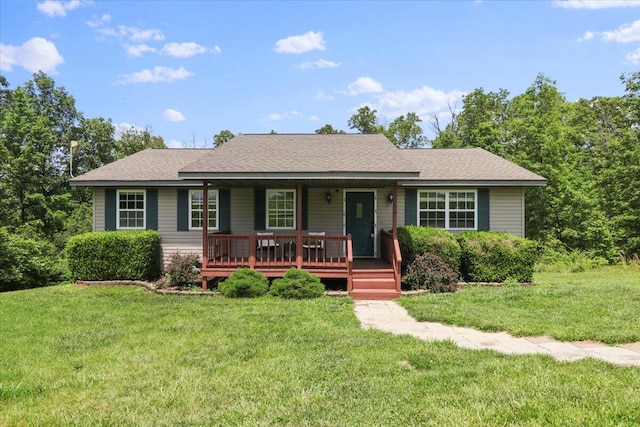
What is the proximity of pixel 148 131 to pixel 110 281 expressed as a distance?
20798 millimetres

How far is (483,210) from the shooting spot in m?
12.1

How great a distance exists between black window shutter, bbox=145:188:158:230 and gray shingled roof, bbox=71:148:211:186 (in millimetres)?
515

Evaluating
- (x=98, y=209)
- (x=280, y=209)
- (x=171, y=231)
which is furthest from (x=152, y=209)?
(x=280, y=209)

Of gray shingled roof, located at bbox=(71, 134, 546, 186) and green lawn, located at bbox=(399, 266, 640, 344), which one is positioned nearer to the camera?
green lawn, located at bbox=(399, 266, 640, 344)

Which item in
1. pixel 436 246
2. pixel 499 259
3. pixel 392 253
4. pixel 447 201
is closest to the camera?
pixel 392 253

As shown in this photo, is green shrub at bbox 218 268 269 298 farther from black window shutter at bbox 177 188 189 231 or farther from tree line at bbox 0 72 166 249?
tree line at bbox 0 72 166 249

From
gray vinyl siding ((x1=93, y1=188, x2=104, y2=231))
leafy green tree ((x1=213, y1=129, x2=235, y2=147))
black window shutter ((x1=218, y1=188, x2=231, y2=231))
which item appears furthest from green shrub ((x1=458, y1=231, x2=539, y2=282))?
leafy green tree ((x1=213, y1=129, x2=235, y2=147))

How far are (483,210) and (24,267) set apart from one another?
15.3 metres

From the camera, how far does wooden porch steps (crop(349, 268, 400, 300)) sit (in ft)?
30.5

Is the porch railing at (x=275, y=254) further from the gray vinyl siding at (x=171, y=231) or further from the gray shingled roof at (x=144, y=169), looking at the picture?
the gray shingled roof at (x=144, y=169)

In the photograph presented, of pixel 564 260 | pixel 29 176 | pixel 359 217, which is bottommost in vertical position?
pixel 564 260

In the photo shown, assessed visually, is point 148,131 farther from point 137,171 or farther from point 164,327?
point 164,327

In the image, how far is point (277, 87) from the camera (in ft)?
66.5

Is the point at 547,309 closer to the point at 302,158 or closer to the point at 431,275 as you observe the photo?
the point at 431,275
